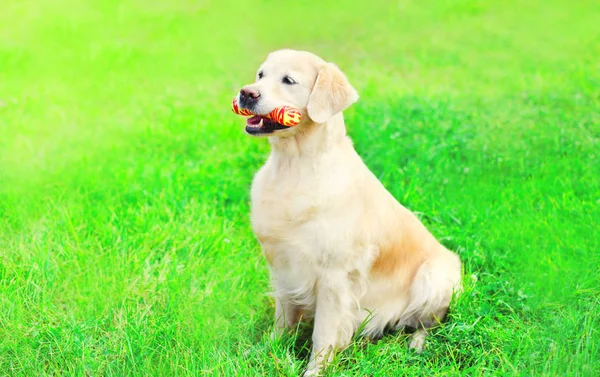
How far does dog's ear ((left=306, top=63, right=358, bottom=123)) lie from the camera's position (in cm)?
308

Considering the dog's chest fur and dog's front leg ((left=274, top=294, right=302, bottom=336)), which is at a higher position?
the dog's chest fur

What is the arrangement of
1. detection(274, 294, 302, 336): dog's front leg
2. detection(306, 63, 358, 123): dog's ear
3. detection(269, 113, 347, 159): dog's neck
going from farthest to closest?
detection(274, 294, 302, 336): dog's front leg, detection(269, 113, 347, 159): dog's neck, detection(306, 63, 358, 123): dog's ear

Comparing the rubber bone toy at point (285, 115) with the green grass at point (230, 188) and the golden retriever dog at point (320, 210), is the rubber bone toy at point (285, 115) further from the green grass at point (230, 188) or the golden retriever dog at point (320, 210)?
the green grass at point (230, 188)

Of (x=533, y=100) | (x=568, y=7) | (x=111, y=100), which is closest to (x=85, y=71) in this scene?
(x=111, y=100)

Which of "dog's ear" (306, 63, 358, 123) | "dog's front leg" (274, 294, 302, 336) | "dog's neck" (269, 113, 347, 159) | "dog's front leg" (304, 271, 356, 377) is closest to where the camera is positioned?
"dog's ear" (306, 63, 358, 123)

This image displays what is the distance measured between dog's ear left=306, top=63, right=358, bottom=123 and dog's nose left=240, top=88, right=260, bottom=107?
0.78 ft

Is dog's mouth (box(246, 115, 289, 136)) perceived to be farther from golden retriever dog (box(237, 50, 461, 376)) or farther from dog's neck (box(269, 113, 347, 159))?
dog's neck (box(269, 113, 347, 159))

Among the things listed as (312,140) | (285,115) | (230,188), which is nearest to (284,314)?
(312,140)

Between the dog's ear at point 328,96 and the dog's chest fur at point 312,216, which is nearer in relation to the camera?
the dog's ear at point 328,96

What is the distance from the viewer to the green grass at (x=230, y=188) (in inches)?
132

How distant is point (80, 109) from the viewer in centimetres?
657

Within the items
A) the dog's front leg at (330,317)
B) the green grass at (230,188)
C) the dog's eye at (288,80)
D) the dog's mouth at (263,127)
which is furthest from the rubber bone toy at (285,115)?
the green grass at (230,188)

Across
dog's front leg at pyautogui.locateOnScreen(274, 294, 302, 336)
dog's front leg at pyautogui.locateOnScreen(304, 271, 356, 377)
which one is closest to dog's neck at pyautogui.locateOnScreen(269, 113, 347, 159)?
dog's front leg at pyautogui.locateOnScreen(304, 271, 356, 377)

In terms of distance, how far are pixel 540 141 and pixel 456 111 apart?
0.96 m
